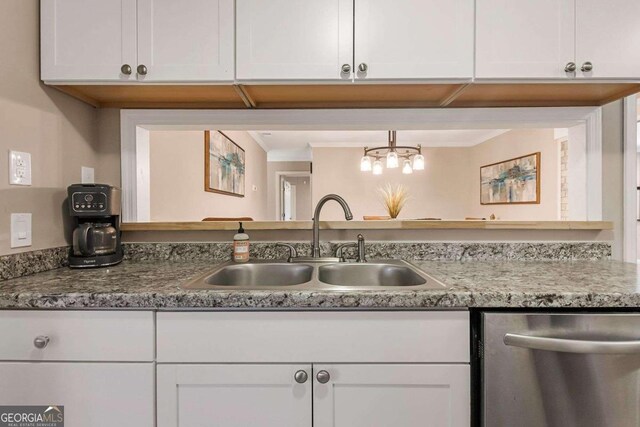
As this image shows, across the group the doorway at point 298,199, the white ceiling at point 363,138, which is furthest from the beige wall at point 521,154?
the doorway at point 298,199

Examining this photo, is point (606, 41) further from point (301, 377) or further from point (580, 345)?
point (301, 377)

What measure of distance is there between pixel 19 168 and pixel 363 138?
190 inches

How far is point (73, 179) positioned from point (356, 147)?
5.01 m

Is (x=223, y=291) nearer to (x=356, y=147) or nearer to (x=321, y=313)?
(x=321, y=313)

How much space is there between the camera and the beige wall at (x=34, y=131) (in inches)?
43.1

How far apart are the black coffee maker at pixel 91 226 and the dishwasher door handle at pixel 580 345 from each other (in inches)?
57.9

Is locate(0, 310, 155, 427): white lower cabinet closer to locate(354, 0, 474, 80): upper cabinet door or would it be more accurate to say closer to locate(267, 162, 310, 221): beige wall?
locate(354, 0, 474, 80): upper cabinet door

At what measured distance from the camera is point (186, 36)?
1.19 metres

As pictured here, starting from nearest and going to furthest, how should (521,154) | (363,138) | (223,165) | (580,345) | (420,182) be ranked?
(580,345), (223,165), (521,154), (363,138), (420,182)

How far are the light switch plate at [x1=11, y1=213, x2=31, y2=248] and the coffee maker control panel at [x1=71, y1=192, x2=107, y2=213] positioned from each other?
14 centimetres

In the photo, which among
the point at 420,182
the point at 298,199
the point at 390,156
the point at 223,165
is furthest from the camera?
the point at 298,199

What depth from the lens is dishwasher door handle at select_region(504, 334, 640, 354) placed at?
0.84 metres

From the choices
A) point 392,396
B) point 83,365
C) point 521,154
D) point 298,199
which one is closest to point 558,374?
point 392,396

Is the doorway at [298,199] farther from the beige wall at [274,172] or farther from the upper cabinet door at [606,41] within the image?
the upper cabinet door at [606,41]
